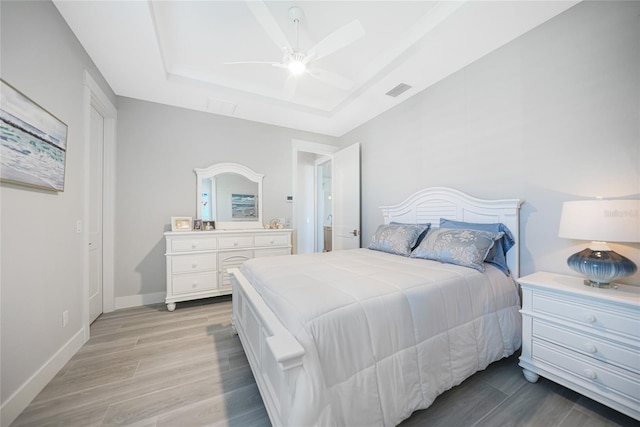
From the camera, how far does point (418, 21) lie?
6.86ft

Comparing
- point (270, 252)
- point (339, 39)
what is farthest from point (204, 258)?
point (339, 39)

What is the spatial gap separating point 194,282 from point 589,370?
348 cm

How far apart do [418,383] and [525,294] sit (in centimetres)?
105

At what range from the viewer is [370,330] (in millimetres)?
1147

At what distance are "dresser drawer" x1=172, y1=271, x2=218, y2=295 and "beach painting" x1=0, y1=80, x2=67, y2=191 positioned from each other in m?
1.52

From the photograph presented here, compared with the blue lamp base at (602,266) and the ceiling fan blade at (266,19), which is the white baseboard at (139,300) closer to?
the ceiling fan blade at (266,19)

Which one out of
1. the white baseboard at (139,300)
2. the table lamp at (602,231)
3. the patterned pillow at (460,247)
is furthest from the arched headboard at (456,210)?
the white baseboard at (139,300)

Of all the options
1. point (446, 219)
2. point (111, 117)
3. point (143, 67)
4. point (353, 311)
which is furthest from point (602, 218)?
point (111, 117)

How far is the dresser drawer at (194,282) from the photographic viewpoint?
9.40ft

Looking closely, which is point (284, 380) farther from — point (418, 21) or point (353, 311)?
point (418, 21)

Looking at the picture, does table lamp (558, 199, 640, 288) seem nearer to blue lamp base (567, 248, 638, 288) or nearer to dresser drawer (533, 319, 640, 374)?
blue lamp base (567, 248, 638, 288)

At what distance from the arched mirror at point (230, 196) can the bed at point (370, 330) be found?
175cm

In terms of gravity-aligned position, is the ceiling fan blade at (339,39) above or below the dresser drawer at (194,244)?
above

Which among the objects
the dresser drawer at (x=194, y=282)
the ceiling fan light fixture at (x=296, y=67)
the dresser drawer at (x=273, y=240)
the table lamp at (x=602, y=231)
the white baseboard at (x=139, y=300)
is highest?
the ceiling fan light fixture at (x=296, y=67)
